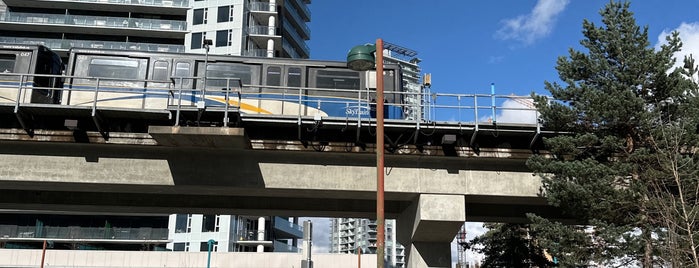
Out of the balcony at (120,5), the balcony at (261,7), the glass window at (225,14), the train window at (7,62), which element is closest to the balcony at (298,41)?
the balcony at (261,7)

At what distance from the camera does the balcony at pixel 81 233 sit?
57.0 meters

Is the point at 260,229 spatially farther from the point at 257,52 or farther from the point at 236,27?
the point at 236,27

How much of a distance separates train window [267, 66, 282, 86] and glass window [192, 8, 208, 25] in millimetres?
50648

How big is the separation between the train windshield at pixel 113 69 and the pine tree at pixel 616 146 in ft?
45.1

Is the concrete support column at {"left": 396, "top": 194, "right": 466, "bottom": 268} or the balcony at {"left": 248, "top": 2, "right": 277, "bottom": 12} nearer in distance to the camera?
the concrete support column at {"left": 396, "top": 194, "right": 466, "bottom": 268}

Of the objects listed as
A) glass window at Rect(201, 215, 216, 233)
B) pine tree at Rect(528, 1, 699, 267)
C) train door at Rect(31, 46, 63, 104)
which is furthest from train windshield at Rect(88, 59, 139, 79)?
glass window at Rect(201, 215, 216, 233)

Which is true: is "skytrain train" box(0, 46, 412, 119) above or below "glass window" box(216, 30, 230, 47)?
below

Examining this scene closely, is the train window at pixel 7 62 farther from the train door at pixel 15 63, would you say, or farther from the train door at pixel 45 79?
the train door at pixel 45 79

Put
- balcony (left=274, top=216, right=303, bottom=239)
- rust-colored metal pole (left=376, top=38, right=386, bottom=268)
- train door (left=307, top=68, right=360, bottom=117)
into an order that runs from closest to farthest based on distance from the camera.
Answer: rust-colored metal pole (left=376, top=38, right=386, bottom=268) < train door (left=307, top=68, right=360, bottom=117) < balcony (left=274, top=216, right=303, bottom=239)

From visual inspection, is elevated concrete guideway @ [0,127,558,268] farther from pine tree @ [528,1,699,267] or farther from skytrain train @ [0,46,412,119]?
skytrain train @ [0,46,412,119]

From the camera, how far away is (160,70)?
788 inches

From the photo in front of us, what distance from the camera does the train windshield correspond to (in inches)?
784

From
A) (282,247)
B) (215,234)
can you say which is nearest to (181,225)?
(215,234)

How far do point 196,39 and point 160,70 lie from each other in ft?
160
